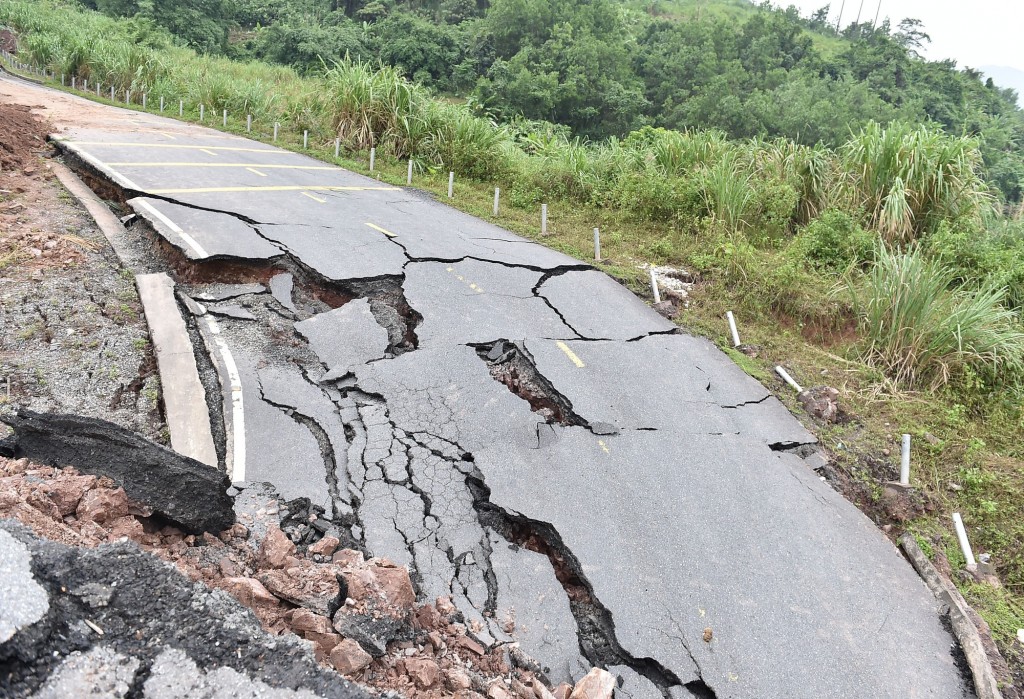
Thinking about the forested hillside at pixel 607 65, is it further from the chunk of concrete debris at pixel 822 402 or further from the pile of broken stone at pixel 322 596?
the pile of broken stone at pixel 322 596

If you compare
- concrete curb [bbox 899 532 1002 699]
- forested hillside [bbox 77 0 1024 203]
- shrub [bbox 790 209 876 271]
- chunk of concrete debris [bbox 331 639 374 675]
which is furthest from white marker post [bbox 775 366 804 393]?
forested hillside [bbox 77 0 1024 203]

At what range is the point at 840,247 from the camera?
10.9 meters

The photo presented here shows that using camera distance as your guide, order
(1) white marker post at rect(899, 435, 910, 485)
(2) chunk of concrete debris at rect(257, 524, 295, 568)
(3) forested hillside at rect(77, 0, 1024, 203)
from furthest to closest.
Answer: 1. (3) forested hillside at rect(77, 0, 1024, 203)
2. (1) white marker post at rect(899, 435, 910, 485)
3. (2) chunk of concrete debris at rect(257, 524, 295, 568)

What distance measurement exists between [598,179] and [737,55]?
118 ft

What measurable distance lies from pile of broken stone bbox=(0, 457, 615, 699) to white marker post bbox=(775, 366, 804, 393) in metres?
5.00

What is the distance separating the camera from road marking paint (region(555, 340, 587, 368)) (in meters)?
7.59

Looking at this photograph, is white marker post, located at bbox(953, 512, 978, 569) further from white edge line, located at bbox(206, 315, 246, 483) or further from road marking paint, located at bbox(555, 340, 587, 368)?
white edge line, located at bbox(206, 315, 246, 483)

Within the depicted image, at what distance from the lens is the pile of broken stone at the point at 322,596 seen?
11.4 ft

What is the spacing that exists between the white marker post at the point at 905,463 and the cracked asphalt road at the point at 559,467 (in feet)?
2.57

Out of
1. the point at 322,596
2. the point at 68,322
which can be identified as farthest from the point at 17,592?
the point at 68,322

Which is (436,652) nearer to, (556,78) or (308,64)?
(556,78)

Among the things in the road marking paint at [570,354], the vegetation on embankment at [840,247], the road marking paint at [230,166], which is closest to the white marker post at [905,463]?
the vegetation on embankment at [840,247]

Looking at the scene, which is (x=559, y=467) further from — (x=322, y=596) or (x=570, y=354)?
(x=322, y=596)

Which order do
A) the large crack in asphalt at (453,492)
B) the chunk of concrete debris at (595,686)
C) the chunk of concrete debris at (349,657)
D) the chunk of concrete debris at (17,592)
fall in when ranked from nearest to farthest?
the chunk of concrete debris at (17,592)
the chunk of concrete debris at (349,657)
the chunk of concrete debris at (595,686)
the large crack in asphalt at (453,492)
